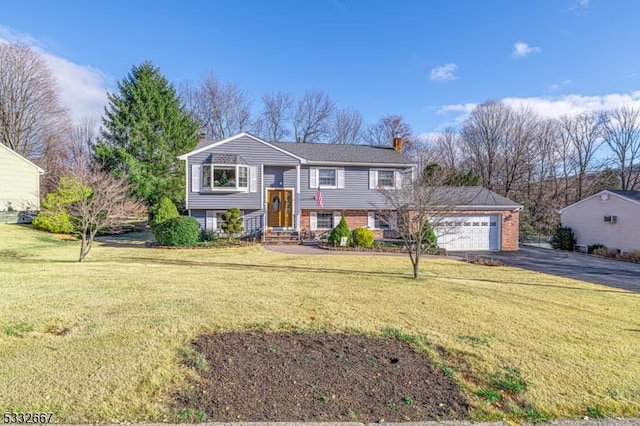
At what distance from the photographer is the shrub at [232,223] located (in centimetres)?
1745

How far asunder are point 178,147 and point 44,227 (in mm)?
10441

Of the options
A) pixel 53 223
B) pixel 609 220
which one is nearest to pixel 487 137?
pixel 609 220

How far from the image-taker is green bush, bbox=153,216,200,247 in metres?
15.8

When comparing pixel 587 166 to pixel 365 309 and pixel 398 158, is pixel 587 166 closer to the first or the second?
pixel 398 158

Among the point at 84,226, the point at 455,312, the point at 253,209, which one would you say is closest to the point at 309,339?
the point at 455,312

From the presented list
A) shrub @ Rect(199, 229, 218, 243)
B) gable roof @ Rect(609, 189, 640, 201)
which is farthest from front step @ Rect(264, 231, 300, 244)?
gable roof @ Rect(609, 189, 640, 201)

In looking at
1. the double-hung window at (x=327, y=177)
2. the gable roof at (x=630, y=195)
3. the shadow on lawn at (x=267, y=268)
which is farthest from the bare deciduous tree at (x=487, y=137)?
the shadow on lawn at (x=267, y=268)

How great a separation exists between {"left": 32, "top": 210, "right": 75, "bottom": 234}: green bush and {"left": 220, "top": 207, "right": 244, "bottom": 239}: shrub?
9.10 metres

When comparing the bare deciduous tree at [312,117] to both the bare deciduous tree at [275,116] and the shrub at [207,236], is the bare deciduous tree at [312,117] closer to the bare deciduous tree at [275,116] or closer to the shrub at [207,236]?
the bare deciduous tree at [275,116]

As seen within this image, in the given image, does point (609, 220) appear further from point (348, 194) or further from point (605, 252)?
point (348, 194)

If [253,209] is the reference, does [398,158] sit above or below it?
above

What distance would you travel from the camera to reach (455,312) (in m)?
6.18

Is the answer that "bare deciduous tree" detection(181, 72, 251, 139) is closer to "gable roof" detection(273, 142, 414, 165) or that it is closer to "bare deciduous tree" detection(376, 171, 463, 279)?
"gable roof" detection(273, 142, 414, 165)

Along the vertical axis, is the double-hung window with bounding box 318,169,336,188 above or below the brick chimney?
below
